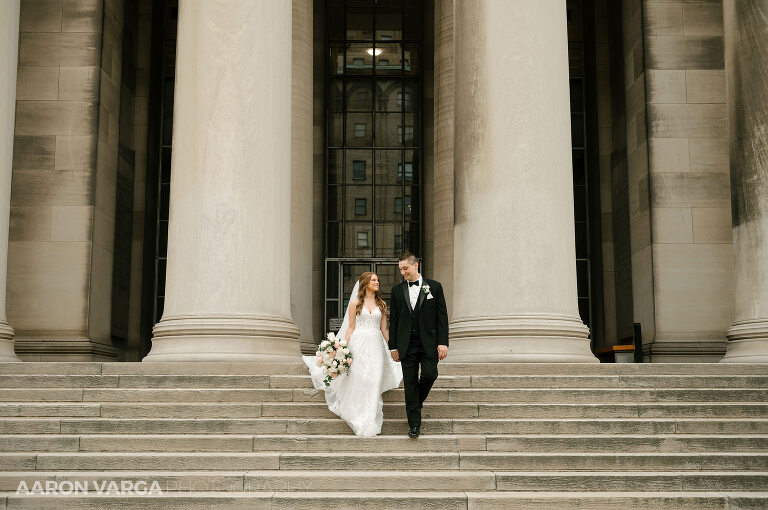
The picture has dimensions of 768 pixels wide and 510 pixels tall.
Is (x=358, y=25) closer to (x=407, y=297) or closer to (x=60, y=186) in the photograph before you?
(x=60, y=186)

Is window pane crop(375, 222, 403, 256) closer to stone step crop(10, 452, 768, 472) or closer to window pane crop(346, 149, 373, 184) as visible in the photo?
window pane crop(346, 149, 373, 184)

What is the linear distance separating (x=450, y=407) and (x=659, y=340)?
14.8 m

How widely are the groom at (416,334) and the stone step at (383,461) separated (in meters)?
0.95

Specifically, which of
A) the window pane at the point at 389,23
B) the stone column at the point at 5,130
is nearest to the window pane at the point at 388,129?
the window pane at the point at 389,23

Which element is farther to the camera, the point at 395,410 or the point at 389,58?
the point at 389,58

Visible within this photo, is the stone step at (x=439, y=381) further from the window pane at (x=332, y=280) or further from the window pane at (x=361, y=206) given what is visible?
the window pane at (x=361, y=206)

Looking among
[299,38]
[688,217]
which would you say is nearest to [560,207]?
[688,217]

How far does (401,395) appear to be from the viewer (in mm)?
16750

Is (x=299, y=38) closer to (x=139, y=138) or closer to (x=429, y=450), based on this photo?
(x=139, y=138)

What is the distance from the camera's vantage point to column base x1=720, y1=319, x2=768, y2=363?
2148cm

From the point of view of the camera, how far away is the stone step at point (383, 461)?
46.2 feet

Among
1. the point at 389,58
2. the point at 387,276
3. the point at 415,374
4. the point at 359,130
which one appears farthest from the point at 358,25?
the point at 415,374

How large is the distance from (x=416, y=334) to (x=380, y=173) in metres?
23.2

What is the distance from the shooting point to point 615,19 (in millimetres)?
34094
